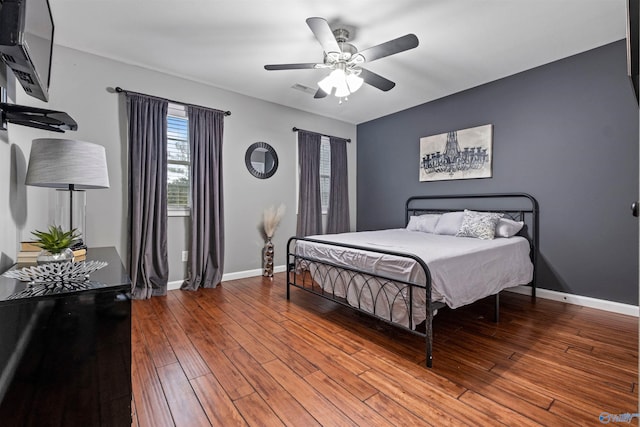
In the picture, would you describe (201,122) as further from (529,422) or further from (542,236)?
(542,236)

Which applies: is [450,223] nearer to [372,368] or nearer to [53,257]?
[372,368]

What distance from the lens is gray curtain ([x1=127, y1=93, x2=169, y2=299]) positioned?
3.15m

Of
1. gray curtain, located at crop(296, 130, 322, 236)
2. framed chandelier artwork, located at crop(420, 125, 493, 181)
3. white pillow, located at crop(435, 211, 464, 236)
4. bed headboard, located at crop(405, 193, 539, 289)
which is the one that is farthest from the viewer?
gray curtain, located at crop(296, 130, 322, 236)

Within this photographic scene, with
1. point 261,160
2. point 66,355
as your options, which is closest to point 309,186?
point 261,160

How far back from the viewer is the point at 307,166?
15.2 ft

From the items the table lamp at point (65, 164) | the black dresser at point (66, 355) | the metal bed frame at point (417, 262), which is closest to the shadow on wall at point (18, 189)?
the table lamp at point (65, 164)

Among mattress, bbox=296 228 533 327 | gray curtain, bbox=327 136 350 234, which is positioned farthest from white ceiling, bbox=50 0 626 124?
mattress, bbox=296 228 533 327

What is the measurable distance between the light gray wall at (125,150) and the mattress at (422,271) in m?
1.43

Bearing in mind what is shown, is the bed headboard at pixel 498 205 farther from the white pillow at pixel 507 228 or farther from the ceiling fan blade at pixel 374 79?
the ceiling fan blade at pixel 374 79

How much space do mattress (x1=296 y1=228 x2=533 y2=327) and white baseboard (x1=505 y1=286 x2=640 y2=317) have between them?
17.2 inches

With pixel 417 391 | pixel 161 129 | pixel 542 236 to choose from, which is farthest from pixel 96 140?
pixel 542 236

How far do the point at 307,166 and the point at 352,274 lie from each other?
254cm

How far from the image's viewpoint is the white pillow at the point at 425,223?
12.5 feet

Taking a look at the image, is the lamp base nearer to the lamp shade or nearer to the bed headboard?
the lamp shade
